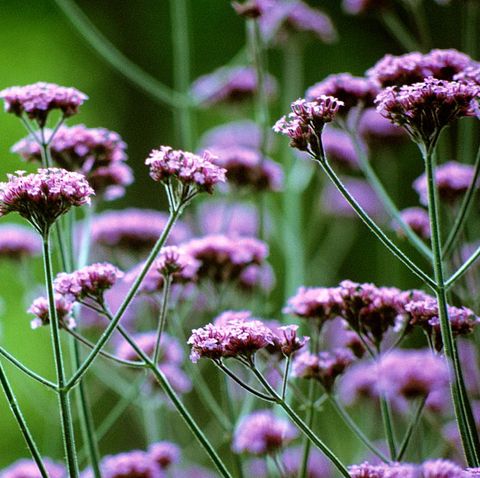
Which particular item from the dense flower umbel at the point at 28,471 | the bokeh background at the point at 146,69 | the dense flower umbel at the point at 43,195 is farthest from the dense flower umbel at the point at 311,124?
the bokeh background at the point at 146,69

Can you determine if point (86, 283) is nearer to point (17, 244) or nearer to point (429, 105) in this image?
point (429, 105)

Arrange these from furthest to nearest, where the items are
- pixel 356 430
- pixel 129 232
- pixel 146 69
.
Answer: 1. pixel 146 69
2. pixel 129 232
3. pixel 356 430

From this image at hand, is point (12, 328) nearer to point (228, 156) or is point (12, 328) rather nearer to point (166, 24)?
point (166, 24)

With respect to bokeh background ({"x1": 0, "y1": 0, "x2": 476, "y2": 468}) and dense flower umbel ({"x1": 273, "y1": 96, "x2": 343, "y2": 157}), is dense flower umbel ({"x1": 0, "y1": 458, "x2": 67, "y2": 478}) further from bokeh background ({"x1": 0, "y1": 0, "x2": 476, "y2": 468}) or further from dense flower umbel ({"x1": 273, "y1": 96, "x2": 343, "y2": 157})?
bokeh background ({"x1": 0, "y1": 0, "x2": 476, "y2": 468})

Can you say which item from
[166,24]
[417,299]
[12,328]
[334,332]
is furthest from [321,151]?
[166,24]

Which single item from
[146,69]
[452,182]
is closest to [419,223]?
[452,182]

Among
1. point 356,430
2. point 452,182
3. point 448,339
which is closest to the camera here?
point 448,339
